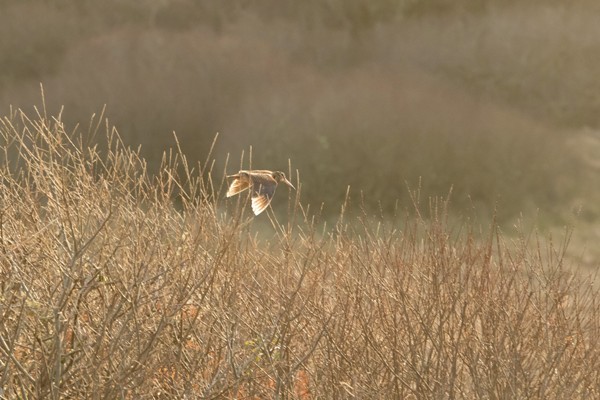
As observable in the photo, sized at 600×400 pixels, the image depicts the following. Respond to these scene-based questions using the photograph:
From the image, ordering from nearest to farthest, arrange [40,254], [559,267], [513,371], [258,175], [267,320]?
[40,254], [513,371], [267,320], [559,267], [258,175]

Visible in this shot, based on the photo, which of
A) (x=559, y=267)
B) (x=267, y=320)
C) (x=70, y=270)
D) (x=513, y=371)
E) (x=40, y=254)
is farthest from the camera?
(x=559, y=267)

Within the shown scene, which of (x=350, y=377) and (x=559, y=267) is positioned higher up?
(x=559, y=267)

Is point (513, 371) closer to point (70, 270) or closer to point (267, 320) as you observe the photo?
point (267, 320)

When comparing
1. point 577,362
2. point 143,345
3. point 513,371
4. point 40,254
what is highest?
point 40,254

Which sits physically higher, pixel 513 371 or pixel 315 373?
pixel 513 371

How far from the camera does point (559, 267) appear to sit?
41.9 feet

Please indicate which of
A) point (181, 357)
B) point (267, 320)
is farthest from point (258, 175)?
point (181, 357)

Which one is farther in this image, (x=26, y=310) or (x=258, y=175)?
(x=258, y=175)

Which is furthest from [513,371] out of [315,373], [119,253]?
[119,253]

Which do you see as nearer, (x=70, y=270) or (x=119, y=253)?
(x=70, y=270)

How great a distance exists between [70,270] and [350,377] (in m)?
4.42

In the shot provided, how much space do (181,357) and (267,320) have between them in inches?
62.6

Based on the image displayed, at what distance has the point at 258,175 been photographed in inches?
556

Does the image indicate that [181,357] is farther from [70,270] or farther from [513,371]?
[513,371]
